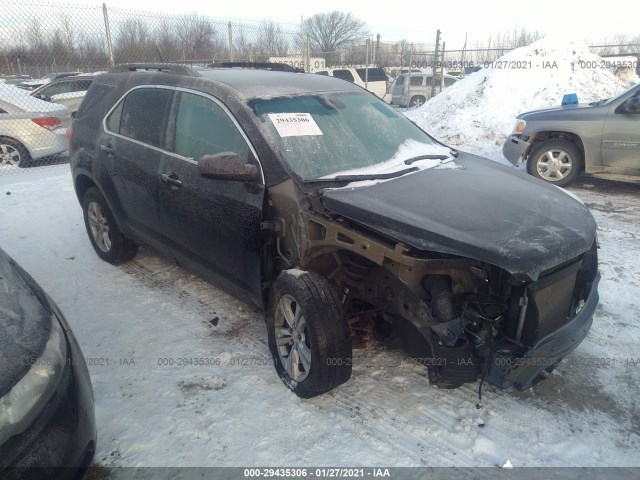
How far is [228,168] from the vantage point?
112 inches

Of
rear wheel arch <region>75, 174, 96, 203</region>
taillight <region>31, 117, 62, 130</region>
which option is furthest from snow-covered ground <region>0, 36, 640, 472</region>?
taillight <region>31, 117, 62, 130</region>

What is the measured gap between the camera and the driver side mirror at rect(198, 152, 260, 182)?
2855 mm

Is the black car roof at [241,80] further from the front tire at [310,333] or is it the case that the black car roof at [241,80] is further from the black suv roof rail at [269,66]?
the front tire at [310,333]

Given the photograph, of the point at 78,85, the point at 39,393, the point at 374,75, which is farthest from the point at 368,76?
the point at 39,393

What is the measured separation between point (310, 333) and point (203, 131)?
1.68 m

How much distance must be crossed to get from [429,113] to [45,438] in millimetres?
13082

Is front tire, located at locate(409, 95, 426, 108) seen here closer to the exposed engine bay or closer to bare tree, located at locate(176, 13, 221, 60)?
bare tree, located at locate(176, 13, 221, 60)

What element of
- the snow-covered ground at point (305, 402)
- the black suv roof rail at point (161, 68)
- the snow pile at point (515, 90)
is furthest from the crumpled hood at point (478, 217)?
the snow pile at point (515, 90)

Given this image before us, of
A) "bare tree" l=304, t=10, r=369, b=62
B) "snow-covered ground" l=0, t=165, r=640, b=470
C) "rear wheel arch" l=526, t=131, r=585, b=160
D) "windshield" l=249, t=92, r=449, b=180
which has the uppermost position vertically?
"bare tree" l=304, t=10, r=369, b=62

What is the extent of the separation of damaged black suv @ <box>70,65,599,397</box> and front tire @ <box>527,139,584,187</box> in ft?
13.5

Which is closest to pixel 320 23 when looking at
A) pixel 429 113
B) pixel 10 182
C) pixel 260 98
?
pixel 429 113

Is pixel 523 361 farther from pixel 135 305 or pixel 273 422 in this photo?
pixel 135 305

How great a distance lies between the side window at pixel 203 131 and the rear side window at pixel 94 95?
52.9 inches

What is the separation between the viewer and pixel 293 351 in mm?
2877
